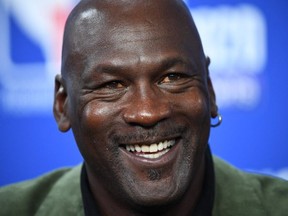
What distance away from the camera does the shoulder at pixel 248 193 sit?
73.6 inches

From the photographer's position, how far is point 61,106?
1908mm

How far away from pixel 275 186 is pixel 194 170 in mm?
418

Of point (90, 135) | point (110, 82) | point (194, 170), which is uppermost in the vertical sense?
point (110, 82)

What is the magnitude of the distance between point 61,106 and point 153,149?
409 millimetres

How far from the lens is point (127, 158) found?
5.36ft

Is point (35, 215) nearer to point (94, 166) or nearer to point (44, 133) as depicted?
point (94, 166)

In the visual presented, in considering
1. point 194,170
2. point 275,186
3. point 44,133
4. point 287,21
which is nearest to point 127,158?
point 194,170

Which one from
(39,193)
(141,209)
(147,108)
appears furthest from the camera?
(39,193)

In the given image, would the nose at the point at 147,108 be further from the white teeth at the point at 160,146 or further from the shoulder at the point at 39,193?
the shoulder at the point at 39,193

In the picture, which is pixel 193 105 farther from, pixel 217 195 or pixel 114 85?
pixel 217 195

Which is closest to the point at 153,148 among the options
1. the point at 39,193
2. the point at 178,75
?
the point at 178,75

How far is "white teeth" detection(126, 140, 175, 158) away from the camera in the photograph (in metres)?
1.62

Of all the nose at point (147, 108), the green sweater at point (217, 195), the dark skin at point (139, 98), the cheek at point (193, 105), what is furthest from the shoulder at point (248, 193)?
the nose at point (147, 108)

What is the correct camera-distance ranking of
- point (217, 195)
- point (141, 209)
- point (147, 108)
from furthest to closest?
point (217, 195)
point (141, 209)
point (147, 108)
